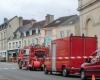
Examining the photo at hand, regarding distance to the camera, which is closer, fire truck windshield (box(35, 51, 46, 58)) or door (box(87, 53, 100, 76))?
door (box(87, 53, 100, 76))

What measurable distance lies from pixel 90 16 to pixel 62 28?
33919mm

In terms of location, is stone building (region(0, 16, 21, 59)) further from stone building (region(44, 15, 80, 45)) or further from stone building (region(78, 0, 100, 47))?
stone building (region(78, 0, 100, 47))

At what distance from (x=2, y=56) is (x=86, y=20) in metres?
67.2

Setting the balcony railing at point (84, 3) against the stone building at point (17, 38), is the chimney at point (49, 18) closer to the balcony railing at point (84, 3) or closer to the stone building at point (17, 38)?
the stone building at point (17, 38)

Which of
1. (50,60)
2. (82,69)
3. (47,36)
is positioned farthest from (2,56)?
(82,69)

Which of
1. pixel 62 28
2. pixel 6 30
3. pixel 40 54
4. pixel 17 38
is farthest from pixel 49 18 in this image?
pixel 40 54

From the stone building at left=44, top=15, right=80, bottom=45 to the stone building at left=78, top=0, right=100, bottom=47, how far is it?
2588 cm

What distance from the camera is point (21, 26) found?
110 meters

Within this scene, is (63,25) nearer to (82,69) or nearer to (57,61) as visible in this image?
(57,61)

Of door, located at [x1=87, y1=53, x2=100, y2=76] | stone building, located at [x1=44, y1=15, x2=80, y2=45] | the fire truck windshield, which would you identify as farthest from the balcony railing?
stone building, located at [x1=44, y1=15, x2=80, y2=45]

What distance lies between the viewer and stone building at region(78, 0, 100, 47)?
151 feet

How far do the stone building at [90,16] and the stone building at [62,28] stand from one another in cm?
2588

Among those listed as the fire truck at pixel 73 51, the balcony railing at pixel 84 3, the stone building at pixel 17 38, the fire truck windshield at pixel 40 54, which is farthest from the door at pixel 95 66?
the stone building at pixel 17 38

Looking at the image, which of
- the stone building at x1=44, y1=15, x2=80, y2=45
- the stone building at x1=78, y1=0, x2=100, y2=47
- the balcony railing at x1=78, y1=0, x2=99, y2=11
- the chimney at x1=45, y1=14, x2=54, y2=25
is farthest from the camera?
the chimney at x1=45, y1=14, x2=54, y2=25
